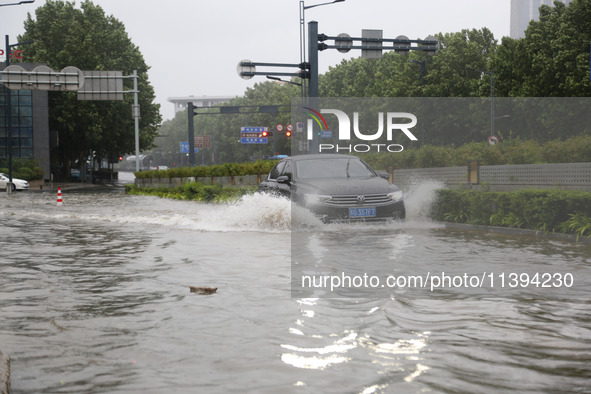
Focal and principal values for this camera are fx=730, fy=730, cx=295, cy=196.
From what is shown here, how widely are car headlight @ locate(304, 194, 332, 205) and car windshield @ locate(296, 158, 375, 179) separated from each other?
1.24 meters

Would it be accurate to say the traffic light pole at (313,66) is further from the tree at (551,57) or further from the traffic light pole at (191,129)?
the tree at (551,57)

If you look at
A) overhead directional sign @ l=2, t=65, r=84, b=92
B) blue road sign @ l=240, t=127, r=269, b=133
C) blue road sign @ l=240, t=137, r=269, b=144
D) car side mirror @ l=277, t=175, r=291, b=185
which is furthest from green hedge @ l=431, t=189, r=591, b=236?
blue road sign @ l=240, t=127, r=269, b=133

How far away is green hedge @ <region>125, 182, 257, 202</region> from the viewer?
2930 centimetres

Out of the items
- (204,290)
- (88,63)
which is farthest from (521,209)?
(88,63)

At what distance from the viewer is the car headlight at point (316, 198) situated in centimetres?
1371

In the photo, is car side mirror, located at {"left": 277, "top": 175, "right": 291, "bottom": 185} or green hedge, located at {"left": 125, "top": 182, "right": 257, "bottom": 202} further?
green hedge, located at {"left": 125, "top": 182, "right": 257, "bottom": 202}

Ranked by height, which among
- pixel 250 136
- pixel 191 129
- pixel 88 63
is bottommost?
pixel 191 129

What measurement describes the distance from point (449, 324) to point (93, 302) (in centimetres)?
329

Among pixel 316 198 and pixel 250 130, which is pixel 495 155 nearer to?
pixel 316 198

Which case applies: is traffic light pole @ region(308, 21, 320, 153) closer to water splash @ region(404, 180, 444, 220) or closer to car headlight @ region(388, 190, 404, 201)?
water splash @ region(404, 180, 444, 220)

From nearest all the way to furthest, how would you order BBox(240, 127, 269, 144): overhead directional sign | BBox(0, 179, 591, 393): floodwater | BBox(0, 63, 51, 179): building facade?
BBox(0, 179, 591, 393): floodwater < BBox(0, 63, 51, 179): building facade < BBox(240, 127, 269, 144): overhead directional sign

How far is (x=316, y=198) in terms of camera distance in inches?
543

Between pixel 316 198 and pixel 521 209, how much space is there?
13.6 feet

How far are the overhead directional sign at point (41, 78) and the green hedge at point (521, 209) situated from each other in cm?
2905
